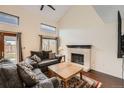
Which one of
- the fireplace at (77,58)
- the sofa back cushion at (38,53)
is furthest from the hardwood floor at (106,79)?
the sofa back cushion at (38,53)

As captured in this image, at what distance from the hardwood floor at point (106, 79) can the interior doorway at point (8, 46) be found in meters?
1.49

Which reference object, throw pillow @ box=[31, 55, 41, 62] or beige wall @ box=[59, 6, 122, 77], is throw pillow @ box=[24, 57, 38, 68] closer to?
throw pillow @ box=[31, 55, 41, 62]

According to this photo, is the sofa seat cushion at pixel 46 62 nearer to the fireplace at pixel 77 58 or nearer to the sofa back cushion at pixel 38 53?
the sofa back cushion at pixel 38 53

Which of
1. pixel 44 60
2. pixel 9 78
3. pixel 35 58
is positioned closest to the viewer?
pixel 9 78

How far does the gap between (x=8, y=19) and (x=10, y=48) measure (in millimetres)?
570

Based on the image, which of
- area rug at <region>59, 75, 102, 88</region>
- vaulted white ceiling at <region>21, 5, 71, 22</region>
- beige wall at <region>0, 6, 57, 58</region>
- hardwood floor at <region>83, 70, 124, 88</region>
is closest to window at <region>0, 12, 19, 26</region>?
beige wall at <region>0, 6, 57, 58</region>

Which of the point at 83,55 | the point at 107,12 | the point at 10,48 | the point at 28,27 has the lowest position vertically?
the point at 83,55

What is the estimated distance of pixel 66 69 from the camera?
2.21 metres

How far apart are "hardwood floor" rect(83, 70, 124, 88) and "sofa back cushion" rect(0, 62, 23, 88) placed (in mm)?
1350

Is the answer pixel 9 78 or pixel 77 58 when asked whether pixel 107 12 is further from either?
pixel 9 78

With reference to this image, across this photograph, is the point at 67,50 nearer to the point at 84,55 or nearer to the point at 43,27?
the point at 84,55

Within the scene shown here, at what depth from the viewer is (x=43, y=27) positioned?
217 cm

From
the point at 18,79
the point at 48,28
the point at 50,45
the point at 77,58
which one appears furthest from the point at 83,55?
the point at 18,79

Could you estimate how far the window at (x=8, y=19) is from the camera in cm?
188
